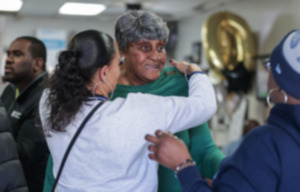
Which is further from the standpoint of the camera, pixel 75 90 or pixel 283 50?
pixel 75 90

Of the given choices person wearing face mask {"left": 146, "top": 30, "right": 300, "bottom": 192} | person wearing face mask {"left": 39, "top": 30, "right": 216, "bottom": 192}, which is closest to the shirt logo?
person wearing face mask {"left": 39, "top": 30, "right": 216, "bottom": 192}

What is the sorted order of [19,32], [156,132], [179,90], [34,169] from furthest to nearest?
1. [19,32]
2. [34,169]
3. [179,90]
4. [156,132]

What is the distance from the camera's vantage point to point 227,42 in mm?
5508

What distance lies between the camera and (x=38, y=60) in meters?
2.51

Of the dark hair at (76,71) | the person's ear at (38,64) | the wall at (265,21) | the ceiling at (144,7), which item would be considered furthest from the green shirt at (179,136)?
the ceiling at (144,7)

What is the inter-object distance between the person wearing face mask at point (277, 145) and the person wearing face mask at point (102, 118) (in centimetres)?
25

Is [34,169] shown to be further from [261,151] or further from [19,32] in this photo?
[19,32]

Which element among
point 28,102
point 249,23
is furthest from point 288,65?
point 249,23

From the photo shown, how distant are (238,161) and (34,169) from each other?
1.37m

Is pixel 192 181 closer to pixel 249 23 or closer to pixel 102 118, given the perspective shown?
pixel 102 118

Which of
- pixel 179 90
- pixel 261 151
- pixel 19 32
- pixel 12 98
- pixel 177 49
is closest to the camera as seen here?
pixel 261 151

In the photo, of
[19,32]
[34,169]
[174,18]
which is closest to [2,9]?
[19,32]

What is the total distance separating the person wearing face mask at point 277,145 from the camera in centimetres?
99

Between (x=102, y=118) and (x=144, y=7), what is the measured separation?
6.42 m
